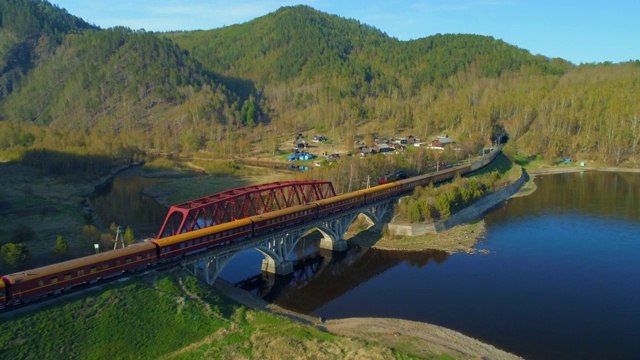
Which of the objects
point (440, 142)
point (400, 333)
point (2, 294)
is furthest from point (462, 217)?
point (440, 142)

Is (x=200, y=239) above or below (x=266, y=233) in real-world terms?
above

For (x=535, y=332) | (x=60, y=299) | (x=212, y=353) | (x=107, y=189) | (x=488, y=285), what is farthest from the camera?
(x=107, y=189)

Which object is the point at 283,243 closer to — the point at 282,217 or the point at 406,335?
the point at 282,217

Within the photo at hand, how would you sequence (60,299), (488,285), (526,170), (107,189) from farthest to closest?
(526,170) < (107,189) < (488,285) < (60,299)

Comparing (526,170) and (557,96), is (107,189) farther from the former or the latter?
(557,96)

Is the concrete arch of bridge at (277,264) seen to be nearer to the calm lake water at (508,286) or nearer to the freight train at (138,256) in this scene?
the calm lake water at (508,286)

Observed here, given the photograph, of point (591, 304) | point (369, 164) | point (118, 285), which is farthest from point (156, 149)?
point (591, 304)

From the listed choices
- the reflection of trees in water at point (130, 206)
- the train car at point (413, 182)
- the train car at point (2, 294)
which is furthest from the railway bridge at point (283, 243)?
the reflection of trees in water at point (130, 206)
